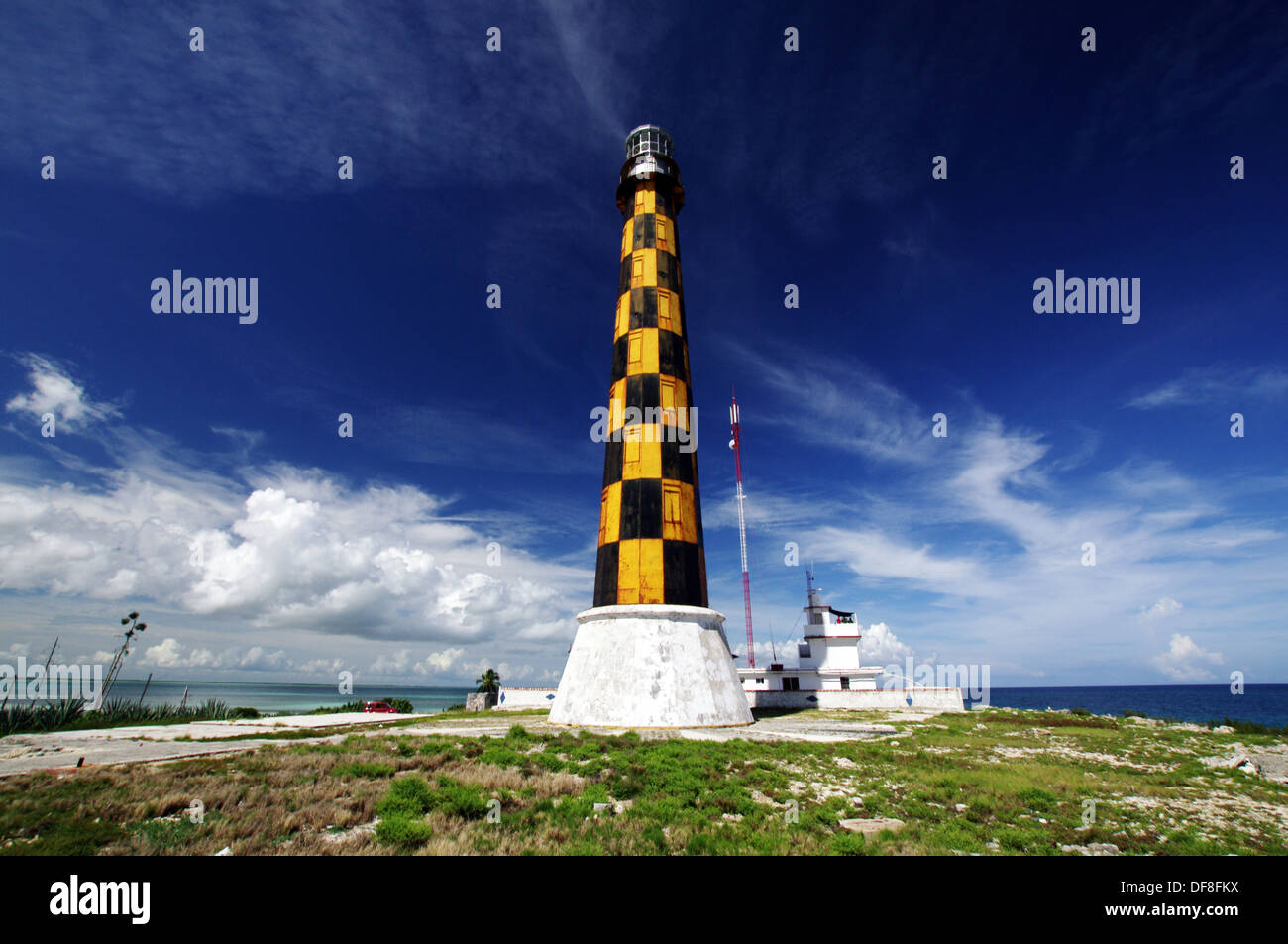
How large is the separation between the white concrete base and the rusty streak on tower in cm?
82

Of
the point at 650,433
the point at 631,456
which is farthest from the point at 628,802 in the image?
the point at 650,433

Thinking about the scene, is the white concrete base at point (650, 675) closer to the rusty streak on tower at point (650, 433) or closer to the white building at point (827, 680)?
the rusty streak on tower at point (650, 433)

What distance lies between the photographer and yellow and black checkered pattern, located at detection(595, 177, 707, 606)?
69.4 ft

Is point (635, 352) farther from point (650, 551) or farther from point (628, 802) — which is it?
point (628, 802)

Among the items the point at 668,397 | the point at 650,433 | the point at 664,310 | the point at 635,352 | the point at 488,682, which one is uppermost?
the point at 664,310

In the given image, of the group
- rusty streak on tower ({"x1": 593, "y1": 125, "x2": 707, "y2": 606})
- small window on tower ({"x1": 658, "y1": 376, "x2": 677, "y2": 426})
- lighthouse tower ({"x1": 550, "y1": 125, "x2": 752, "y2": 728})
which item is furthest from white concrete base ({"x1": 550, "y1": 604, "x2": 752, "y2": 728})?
small window on tower ({"x1": 658, "y1": 376, "x2": 677, "y2": 426})

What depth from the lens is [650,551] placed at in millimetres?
21094

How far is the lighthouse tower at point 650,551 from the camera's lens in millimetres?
19578

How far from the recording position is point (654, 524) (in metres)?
21.4

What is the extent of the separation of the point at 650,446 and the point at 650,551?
464cm

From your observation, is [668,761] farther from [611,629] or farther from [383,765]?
[611,629]

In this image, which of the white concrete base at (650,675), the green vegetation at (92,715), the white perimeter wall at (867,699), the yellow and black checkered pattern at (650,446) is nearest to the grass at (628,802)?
the white concrete base at (650,675)

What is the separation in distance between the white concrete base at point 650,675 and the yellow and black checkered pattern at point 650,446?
0.88 meters
